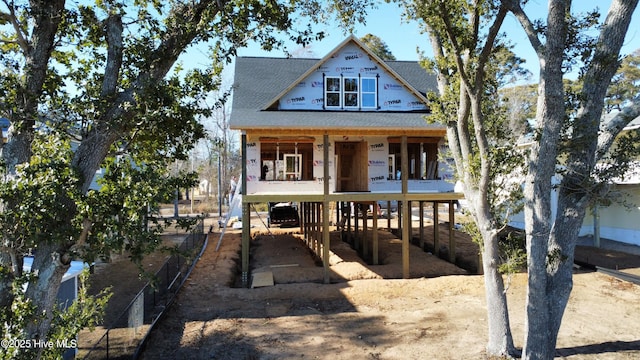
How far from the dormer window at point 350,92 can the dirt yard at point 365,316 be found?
6759mm

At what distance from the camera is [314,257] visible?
65.5ft

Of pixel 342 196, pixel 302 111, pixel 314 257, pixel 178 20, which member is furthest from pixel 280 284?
pixel 178 20

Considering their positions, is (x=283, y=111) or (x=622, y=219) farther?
(x=622, y=219)

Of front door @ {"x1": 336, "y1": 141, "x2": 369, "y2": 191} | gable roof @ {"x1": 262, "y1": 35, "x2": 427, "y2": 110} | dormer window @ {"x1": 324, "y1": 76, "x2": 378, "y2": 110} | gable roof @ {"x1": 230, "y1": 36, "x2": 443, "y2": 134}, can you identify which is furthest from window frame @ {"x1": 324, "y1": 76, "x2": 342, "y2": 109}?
front door @ {"x1": 336, "y1": 141, "x2": 369, "y2": 191}

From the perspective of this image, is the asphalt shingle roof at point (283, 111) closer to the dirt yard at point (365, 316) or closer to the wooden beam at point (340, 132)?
the wooden beam at point (340, 132)

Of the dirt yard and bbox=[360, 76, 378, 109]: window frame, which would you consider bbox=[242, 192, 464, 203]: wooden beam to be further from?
bbox=[360, 76, 378, 109]: window frame

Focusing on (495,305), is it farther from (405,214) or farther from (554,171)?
(405,214)

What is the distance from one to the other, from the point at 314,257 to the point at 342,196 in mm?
5628

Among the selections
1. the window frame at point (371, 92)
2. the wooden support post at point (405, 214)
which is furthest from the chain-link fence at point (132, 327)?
the window frame at point (371, 92)

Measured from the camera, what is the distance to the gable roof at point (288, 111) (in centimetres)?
1473

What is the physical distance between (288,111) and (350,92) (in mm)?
2800

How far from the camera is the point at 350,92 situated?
659 inches

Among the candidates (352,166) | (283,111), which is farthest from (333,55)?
(352,166)

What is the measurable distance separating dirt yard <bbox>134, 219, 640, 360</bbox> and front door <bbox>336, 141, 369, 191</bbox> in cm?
345
